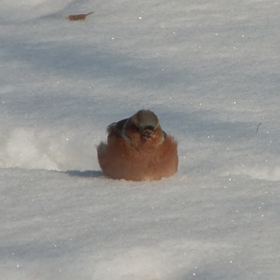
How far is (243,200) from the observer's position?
13.2 ft

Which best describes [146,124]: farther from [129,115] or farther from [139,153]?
[129,115]

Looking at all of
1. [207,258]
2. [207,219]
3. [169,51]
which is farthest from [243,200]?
[169,51]

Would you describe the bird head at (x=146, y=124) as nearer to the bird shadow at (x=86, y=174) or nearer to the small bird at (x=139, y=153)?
the small bird at (x=139, y=153)

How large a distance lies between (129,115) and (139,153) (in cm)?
95

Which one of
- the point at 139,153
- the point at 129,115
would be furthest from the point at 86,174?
the point at 129,115

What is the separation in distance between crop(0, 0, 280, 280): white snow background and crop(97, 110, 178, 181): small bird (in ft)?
0.36

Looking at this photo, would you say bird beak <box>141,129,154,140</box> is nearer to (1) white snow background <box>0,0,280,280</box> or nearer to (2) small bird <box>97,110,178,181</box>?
(2) small bird <box>97,110,178,181</box>

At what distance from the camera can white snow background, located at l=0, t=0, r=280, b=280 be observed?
330 cm

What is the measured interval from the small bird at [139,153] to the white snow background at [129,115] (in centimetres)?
11

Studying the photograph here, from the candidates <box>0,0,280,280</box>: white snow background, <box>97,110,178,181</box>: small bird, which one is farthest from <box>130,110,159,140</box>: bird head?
<box>0,0,280,280</box>: white snow background

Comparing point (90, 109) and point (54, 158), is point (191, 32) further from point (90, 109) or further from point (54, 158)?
point (54, 158)

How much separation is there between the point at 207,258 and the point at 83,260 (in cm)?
62

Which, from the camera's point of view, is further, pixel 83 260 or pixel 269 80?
pixel 269 80

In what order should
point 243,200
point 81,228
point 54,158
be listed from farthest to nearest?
point 54,158 < point 243,200 < point 81,228
